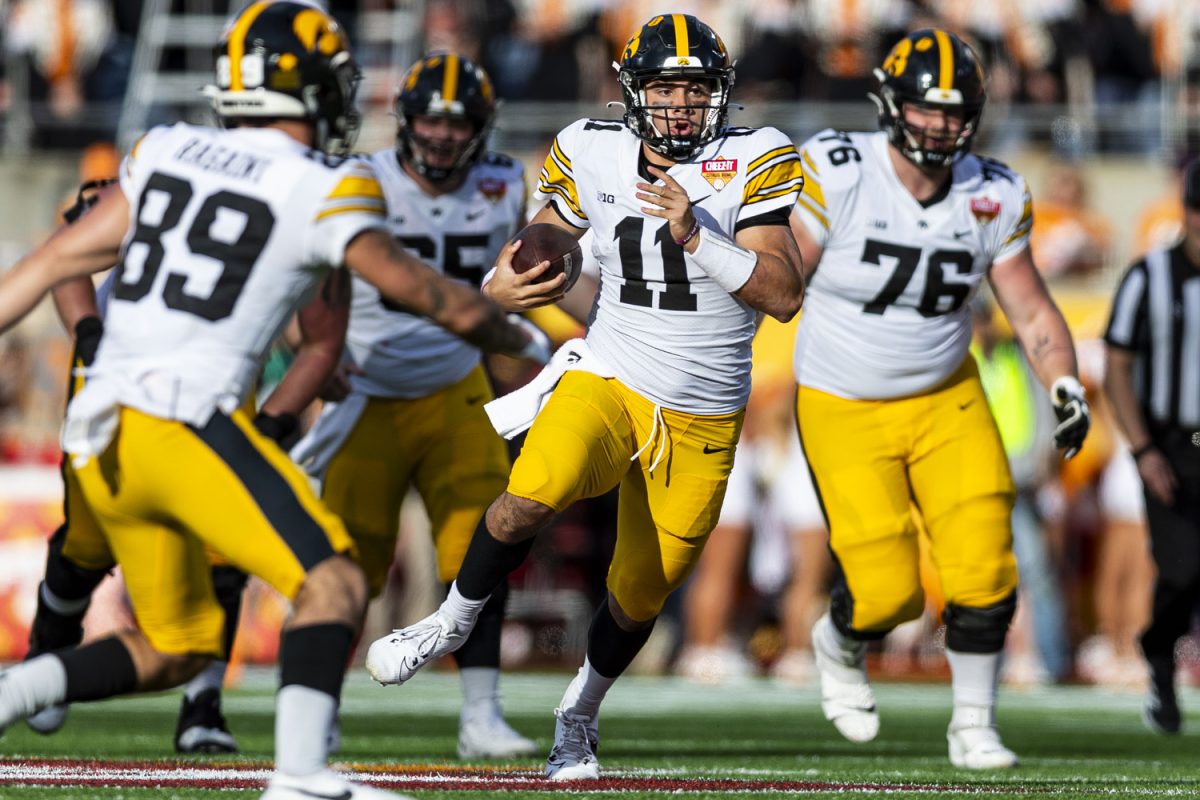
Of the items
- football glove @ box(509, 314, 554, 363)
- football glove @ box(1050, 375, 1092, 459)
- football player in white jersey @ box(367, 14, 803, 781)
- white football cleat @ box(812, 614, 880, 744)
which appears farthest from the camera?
white football cleat @ box(812, 614, 880, 744)

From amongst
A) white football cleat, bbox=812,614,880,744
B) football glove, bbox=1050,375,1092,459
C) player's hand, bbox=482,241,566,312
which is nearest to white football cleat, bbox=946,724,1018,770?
white football cleat, bbox=812,614,880,744

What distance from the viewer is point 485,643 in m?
6.78

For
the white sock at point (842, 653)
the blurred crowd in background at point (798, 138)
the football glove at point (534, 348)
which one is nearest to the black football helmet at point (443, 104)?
the football glove at point (534, 348)

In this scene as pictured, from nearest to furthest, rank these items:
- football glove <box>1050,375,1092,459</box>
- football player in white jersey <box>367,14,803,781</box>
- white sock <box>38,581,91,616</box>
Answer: football player in white jersey <box>367,14,803,781</box>, football glove <box>1050,375,1092,459</box>, white sock <box>38,581,91,616</box>

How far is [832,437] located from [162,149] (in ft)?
9.51

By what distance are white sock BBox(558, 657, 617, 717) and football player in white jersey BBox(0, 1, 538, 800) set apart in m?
1.45

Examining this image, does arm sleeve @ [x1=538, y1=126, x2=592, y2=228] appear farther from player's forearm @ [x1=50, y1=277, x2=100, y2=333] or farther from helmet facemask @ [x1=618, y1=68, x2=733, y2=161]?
player's forearm @ [x1=50, y1=277, x2=100, y2=333]

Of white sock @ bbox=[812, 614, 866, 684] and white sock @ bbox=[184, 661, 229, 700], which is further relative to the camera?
white sock @ bbox=[812, 614, 866, 684]

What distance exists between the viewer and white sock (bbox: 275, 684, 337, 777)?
4.16 meters

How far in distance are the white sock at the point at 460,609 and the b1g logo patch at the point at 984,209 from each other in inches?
87.7

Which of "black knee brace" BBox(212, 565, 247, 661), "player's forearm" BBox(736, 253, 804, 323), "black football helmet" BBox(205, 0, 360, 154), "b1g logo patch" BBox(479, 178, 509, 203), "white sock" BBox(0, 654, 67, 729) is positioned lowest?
"black knee brace" BBox(212, 565, 247, 661)

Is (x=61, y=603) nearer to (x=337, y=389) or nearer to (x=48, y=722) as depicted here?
(x=48, y=722)

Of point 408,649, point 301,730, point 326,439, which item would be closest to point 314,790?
point 301,730

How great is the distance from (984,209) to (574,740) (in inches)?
89.0
